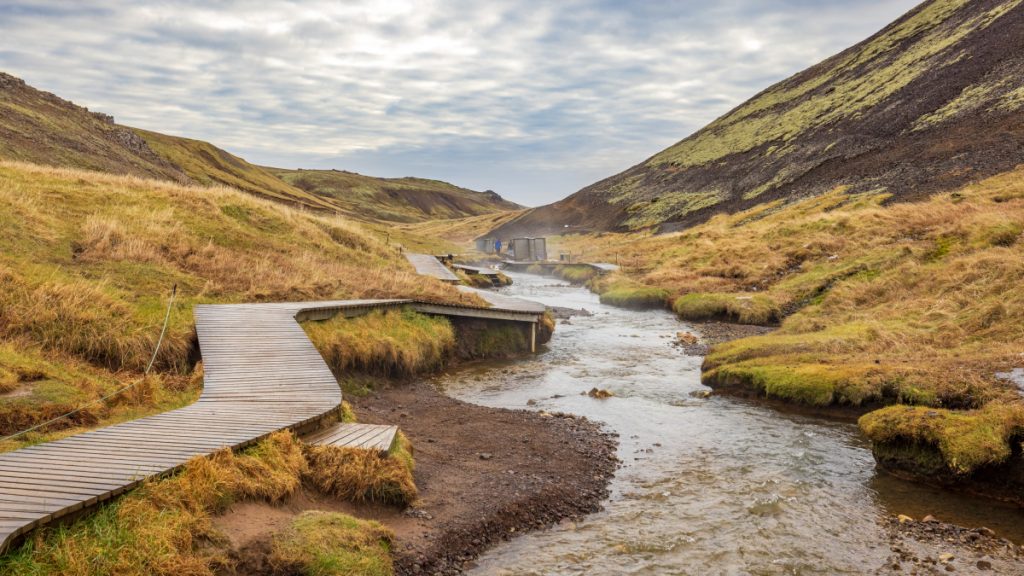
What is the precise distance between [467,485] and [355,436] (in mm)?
2224

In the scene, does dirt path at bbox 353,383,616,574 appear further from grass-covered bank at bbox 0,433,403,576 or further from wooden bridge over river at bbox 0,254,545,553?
wooden bridge over river at bbox 0,254,545,553

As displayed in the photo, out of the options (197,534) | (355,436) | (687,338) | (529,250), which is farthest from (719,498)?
(529,250)

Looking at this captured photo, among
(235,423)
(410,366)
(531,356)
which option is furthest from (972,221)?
(235,423)

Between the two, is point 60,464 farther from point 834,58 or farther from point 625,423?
point 834,58

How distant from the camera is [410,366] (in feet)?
75.5

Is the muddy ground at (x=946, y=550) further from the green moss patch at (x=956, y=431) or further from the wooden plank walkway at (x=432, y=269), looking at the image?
the wooden plank walkway at (x=432, y=269)

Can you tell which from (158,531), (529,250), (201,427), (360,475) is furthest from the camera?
(529,250)

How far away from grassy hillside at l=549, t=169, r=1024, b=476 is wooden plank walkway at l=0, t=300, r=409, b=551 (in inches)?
459

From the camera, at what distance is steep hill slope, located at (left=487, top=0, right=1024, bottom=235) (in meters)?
61.2

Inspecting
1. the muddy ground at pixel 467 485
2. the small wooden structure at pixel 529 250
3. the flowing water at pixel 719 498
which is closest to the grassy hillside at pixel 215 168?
the small wooden structure at pixel 529 250

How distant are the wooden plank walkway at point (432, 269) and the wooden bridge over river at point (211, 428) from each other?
18557 millimetres

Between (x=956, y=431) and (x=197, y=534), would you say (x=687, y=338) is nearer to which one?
(x=956, y=431)

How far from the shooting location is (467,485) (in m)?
13.0

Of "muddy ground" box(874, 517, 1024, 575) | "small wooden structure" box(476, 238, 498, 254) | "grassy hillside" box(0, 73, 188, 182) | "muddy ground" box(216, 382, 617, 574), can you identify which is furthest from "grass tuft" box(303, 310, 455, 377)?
"small wooden structure" box(476, 238, 498, 254)
